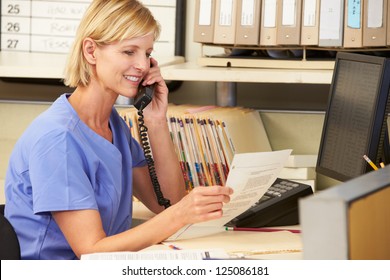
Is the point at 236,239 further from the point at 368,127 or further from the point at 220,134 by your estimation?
the point at 220,134

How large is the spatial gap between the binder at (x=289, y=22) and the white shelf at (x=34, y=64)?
414mm

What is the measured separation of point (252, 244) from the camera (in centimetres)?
180

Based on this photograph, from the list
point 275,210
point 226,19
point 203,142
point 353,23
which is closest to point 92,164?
point 275,210

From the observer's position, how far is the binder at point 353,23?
237cm

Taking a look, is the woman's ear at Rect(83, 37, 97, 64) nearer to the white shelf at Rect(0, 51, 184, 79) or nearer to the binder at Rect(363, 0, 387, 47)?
the white shelf at Rect(0, 51, 184, 79)

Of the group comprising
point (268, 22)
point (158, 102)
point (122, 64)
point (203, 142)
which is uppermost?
point (268, 22)

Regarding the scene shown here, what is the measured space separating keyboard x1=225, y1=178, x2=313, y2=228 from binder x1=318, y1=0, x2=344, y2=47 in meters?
0.53

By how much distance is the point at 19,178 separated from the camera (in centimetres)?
187

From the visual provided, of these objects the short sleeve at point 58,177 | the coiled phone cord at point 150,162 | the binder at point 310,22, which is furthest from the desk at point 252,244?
the binder at point 310,22

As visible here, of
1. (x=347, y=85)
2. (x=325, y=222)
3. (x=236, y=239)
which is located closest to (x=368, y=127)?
(x=347, y=85)

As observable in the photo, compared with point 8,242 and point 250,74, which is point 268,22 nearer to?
point 250,74

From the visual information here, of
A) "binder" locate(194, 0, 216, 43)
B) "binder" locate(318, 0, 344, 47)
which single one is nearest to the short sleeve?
"binder" locate(194, 0, 216, 43)

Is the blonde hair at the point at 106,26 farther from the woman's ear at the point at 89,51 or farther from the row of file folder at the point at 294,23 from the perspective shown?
the row of file folder at the point at 294,23

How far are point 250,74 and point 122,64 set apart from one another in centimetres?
58
